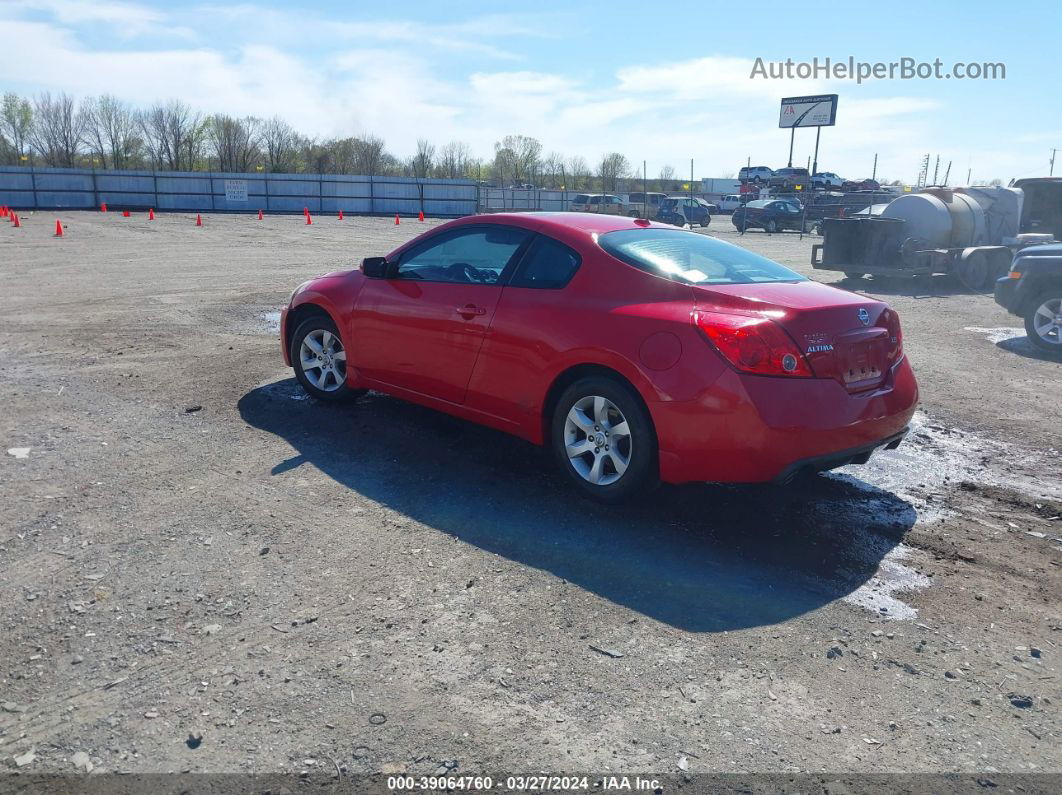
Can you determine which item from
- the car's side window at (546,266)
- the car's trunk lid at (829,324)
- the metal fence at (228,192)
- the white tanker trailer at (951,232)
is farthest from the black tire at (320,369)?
the metal fence at (228,192)

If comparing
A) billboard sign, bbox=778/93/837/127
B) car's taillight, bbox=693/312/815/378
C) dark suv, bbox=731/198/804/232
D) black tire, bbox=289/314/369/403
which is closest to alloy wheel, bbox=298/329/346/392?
black tire, bbox=289/314/369/403

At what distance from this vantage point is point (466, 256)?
575cm

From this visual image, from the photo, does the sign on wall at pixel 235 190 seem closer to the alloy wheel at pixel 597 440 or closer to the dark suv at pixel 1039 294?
the dark suv at pixel 1039 294

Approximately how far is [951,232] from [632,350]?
16060 millimetres

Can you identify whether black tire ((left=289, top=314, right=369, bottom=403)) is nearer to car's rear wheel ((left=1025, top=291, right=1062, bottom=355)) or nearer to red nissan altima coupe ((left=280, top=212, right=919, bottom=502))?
red nissan altima coupe ((left=280, top=212, right=919, bottom=502))

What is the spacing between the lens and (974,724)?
3000 millimetres

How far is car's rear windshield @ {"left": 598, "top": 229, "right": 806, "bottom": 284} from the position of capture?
4.96 m

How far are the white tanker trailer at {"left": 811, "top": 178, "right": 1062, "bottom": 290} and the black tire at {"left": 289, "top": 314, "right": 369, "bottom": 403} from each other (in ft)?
46.1

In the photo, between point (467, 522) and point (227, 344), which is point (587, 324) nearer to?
point (467, 522)

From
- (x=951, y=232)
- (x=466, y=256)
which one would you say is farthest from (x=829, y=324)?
(x=951, y=232)

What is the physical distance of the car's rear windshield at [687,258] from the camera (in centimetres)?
A: 496

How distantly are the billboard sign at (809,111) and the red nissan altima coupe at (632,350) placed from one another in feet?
178

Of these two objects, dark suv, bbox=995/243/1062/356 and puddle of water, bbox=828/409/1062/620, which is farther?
dark suv, bbox=995/243/1062/356

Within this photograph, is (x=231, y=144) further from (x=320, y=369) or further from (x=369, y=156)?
(x=320, y=369)
